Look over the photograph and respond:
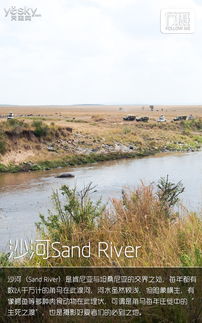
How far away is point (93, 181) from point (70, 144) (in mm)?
9368

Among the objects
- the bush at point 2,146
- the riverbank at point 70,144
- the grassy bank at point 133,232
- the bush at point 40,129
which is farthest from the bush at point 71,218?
the bush at point 40,129

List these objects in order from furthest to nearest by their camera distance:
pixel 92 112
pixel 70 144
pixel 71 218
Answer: pixel 92 112, pixel 70 144, pixel 71 218

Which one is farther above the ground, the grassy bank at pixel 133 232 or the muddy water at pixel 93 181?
the grassy bank at pixel 133 232

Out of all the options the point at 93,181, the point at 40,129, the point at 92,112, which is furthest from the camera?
the point at 92,112

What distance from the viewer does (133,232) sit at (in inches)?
206

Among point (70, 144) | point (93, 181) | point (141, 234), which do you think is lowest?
point (93, 181)

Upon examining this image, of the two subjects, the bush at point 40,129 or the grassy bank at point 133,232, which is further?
the bush at point 40,129

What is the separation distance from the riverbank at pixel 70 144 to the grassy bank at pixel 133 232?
18622 millimetres

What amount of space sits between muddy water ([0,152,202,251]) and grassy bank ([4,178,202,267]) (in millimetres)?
4198

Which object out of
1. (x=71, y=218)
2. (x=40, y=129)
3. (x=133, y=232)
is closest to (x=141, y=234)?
(x=133, y=232)

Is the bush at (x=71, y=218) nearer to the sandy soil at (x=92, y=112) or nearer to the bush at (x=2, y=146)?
the bush at (x=2, y=146)

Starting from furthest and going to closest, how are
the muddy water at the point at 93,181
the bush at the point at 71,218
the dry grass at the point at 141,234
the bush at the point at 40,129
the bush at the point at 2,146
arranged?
1. the bush at the point at 40,129
2. the bush at the point at 2,146
3. the muddy water at the point at 93,181
4. the bush at the point at 71,218
5. the dry grass at the point at 141,234

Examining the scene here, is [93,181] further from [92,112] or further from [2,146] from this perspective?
[92,112]

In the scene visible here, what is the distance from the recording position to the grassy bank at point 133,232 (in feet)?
15.0
